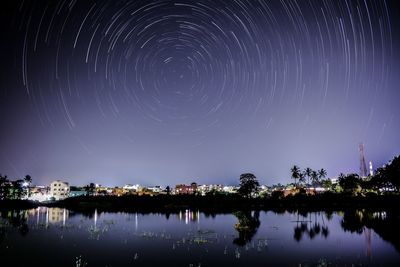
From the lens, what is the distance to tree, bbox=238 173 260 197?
12862 cm

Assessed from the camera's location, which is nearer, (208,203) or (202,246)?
(202,246)

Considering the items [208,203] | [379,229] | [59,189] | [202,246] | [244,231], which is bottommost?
[59,189]

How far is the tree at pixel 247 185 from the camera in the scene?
128625 mm

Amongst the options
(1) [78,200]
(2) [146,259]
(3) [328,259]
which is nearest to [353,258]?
(3) [328,259]

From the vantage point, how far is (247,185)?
131 m

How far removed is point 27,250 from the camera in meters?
28.5

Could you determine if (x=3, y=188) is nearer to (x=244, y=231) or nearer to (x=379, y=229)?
(x=244, y=231)

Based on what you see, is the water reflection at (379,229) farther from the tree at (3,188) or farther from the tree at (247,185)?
the tree at (3,188)

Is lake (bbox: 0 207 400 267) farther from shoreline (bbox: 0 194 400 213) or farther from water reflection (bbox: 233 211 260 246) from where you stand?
shoreline (bbox: 0 194 400 213)

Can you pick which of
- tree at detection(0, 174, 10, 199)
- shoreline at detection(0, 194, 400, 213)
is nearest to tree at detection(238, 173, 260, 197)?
shoreline at detection(0, 194, 400, 213)

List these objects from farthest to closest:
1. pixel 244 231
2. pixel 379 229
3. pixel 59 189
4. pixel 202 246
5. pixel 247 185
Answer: pixel 59 189 < pixel 247 185 < pixel 379 229 < pixel 244 231 < pixel 202 246

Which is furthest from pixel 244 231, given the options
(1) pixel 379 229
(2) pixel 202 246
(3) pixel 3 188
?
(3) pixel 3 188

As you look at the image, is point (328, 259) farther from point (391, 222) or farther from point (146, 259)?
point (391, 222)

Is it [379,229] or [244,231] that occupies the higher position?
[379,229]
